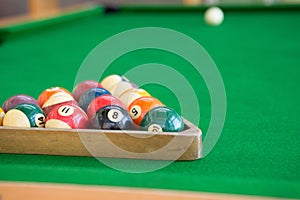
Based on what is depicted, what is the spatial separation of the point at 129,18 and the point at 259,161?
8.61 ft

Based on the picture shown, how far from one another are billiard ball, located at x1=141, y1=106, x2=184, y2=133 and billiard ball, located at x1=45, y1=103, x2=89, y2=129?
143 mm

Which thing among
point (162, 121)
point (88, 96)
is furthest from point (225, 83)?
point (162, 121)

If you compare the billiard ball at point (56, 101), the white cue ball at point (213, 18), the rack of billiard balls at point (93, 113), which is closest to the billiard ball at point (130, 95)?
the rack of billiard balls at point (93, 113)

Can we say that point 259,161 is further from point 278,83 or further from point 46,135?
point 278,83

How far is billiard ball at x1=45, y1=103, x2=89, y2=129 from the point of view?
1.25 metres

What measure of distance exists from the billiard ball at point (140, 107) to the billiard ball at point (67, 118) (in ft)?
0.36

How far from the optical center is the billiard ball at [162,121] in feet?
3.97

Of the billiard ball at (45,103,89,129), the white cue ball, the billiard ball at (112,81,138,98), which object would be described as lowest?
the billiard ball at (45,103,89,129)

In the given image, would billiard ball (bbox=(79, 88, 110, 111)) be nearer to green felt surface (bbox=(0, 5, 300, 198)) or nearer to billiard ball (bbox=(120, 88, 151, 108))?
billiard ball (bbox=(120, 88, 151, 108))

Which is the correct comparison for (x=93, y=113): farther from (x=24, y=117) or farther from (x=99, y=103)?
(x=24, y=117)

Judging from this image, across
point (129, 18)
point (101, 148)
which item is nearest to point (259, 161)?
point (101, 148)

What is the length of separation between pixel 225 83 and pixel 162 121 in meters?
0.89

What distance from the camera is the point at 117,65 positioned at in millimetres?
2480

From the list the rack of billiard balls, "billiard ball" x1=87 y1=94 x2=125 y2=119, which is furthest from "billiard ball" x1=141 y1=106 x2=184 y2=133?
"billiard ball" x1=87 y1=94 x2=125 y2=119
